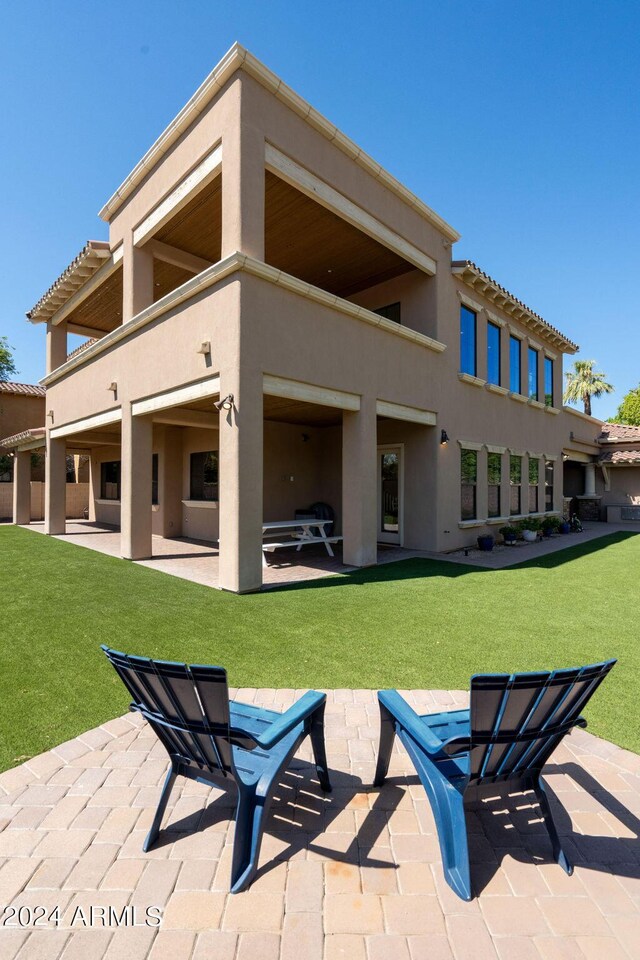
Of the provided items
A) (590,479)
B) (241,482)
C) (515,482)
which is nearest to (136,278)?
(241,482)

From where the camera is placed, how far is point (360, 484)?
386 inches

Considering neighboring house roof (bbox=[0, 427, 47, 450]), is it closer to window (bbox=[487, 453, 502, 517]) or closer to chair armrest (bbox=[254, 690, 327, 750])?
window (bbox=[487, 453, 502, 517])

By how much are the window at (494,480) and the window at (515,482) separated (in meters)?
0.93

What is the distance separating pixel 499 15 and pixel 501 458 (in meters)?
11.1

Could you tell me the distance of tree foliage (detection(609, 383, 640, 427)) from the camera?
39.8 meters

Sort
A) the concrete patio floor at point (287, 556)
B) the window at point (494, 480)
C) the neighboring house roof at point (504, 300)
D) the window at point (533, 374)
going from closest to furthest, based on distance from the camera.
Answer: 1. the concrete patio floor at point (287, 556)
2. the neighboring house roof at point (504, 300)
3. the window at point (494, 480)
4. the window at point (533, 374)

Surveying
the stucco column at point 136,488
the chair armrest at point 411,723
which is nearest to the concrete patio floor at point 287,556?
the stucco column at point 136,488

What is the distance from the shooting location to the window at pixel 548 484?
18812 millimetres

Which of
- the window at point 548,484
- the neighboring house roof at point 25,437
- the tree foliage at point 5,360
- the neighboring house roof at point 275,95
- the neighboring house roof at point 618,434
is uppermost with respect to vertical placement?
the tree foliage at point 5,360

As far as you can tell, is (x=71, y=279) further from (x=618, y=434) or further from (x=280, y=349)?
(x=618, y=434)

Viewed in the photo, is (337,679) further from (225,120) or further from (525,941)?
(225,120)

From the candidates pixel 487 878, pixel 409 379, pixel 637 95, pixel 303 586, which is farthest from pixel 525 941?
pixel 637 95

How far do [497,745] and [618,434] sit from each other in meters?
27.3

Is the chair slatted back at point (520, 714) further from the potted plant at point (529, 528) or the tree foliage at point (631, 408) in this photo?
the tree foliage at point (631, 408)
